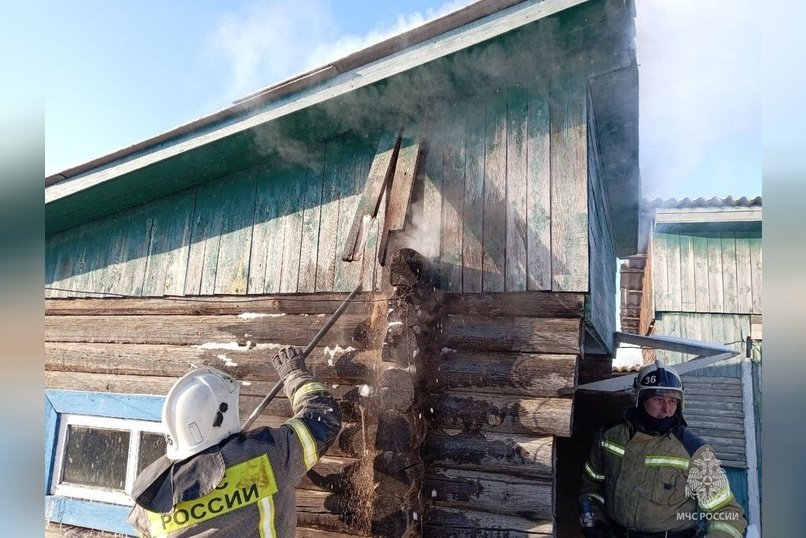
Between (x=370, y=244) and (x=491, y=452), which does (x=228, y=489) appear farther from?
(x=370, y=244)

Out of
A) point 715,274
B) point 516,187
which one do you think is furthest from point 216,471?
point 715,274

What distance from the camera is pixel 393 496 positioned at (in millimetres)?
3664

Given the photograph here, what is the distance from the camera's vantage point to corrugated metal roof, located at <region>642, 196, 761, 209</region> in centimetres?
965

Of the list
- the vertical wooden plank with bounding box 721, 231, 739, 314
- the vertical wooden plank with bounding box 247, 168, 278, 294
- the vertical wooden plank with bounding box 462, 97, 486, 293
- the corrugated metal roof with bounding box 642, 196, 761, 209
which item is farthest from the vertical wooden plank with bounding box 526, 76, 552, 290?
the vertical wooden plank with bounding box 721, 231, 739, 314

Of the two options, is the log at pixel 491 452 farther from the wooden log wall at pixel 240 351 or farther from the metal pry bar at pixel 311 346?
the metal pry bar at pixel 311 346

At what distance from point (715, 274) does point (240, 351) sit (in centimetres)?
870

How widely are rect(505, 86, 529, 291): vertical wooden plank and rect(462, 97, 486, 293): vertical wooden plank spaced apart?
0.73 ft

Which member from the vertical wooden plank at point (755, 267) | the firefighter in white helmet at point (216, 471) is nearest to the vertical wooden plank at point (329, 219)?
the firefighter in white helmet at point (216, 471)

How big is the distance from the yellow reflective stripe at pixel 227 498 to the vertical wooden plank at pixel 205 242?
113 inches

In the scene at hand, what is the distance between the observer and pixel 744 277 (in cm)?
974

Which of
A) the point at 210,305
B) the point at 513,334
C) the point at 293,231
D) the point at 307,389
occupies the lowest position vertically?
the point at 307,389
